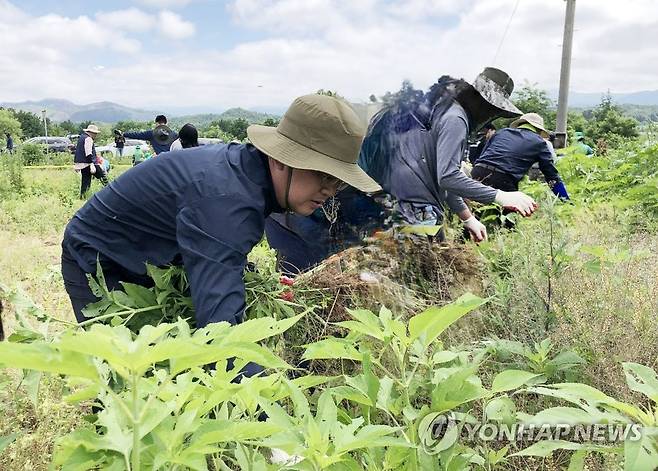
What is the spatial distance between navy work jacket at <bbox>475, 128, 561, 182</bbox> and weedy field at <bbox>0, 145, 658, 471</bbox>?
9.0 inches

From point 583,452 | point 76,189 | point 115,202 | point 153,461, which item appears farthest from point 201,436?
point 76,189

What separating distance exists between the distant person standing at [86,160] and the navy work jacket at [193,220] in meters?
8.87

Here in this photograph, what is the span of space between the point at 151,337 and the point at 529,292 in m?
1.94

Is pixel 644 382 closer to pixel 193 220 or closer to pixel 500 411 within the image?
pixel 500 411

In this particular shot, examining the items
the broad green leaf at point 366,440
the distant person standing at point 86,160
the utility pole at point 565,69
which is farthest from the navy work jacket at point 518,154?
the distant person standing at point 86,160

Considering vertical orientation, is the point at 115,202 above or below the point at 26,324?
above

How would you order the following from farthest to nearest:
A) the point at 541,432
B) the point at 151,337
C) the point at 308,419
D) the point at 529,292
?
the point at 529,292 → the point at 541,432 → the point at 308,419 → the point at 151,337

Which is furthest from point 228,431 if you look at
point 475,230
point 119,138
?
point 119,138

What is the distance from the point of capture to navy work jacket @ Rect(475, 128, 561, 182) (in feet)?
15.2

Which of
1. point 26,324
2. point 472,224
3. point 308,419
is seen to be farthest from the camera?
point 472,224

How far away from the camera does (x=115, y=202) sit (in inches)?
74.3

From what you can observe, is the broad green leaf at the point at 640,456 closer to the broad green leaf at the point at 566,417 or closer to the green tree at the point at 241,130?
the broad green leaf at the point at 566,417

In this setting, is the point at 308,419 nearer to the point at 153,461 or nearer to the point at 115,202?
the point at 153,461

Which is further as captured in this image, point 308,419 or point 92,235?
point 92,235
